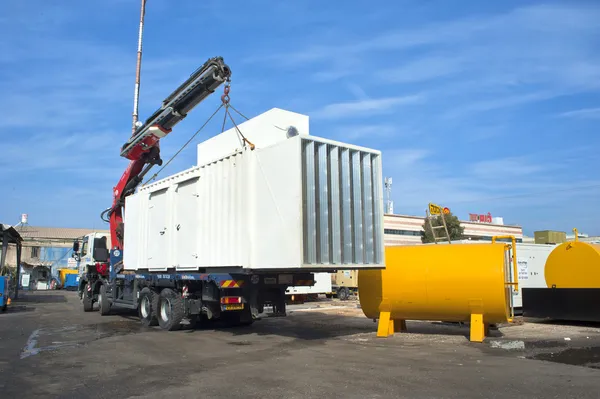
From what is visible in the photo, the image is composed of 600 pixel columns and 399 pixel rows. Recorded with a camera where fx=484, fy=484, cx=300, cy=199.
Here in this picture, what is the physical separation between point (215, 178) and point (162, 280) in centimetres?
341

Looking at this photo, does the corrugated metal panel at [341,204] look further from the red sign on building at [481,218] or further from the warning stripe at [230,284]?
the red sign on building at [481,218]

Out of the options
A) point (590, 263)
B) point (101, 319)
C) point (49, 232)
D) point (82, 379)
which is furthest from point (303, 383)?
point (49, 232)

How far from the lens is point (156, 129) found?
1463cm

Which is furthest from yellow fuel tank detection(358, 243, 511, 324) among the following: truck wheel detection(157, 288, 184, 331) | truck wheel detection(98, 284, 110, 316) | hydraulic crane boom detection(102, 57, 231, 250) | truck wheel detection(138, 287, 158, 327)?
truck wheel detection(98, 284, 110, 316)

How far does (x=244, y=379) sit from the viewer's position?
6742 mm

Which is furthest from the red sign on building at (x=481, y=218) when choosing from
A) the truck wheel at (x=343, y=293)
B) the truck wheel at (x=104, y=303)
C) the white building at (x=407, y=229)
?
the truck wheel at (x=104, y=303)

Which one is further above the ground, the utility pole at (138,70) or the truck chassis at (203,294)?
the utility pole at (138,70)

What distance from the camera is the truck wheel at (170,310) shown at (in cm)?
1205

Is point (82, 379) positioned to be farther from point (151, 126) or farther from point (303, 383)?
point (151, 126)

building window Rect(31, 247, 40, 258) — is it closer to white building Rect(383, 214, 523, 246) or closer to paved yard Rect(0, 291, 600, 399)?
white building Rect(383, 214, 523, 246)

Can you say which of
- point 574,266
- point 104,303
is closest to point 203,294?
point 104,303

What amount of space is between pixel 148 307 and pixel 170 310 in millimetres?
1793

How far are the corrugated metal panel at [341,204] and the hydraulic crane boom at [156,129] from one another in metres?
3.91

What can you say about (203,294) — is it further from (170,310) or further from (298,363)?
(298,363)
